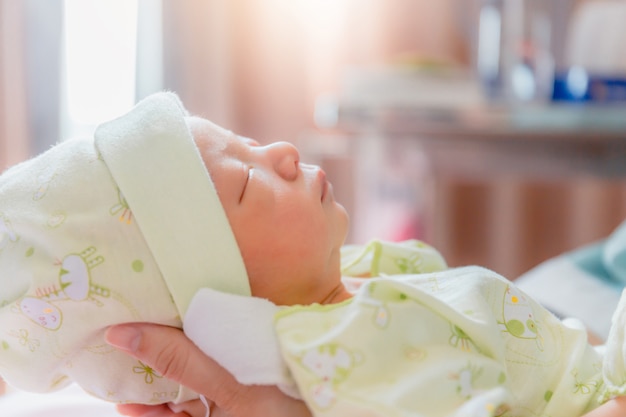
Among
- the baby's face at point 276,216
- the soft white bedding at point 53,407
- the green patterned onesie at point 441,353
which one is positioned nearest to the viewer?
the green patterned onesie at point 441,353

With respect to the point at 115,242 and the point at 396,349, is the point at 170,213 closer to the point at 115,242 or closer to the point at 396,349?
the point at 115,242

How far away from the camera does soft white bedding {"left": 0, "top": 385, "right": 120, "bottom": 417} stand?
104 centimetres

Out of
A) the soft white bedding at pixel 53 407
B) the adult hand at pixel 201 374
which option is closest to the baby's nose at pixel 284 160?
the adult hand at pixel 201 374

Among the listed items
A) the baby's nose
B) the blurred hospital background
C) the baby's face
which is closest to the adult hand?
the baby's face

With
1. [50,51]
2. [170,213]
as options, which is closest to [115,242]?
[170,213]

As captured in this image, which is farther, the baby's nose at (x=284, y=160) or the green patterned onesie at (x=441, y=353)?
the baby's nose at (x=284, y=160)

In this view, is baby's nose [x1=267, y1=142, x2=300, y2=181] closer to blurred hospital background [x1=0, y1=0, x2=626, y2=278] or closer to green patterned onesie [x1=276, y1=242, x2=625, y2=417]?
green patterned onesie [x1=276, y1=242, x2=625, y2=417]

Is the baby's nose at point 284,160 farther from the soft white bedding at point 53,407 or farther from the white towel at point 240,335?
the soft white bedding at point 53,407

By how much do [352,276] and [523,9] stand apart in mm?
1888

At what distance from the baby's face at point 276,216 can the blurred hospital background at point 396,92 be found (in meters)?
0.60

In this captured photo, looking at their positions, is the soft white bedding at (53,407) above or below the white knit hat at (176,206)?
below

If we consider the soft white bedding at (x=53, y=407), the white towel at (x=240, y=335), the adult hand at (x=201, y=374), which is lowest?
the soft white bedding at (x=53, y=407)

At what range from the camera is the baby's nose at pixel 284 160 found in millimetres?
932

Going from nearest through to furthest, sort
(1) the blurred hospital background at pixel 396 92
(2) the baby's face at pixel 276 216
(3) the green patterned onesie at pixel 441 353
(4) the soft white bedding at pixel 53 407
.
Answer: (3) the green patterned onesie at pixel 441 353 < (2) the baby's face at pixel 276 216 < (4) the soft white bedding at pixel 53 407 < (1) the blurred hospital background at pixel 396 92
